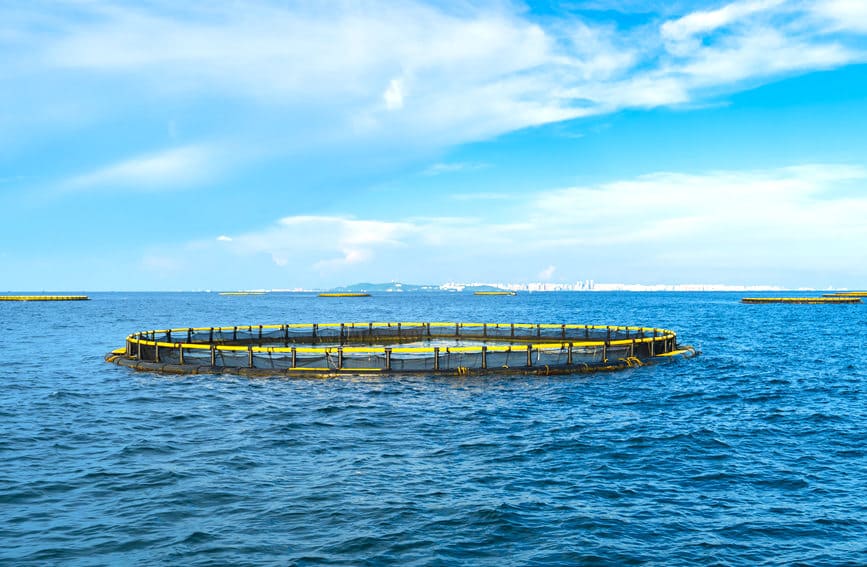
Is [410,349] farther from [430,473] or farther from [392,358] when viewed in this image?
[430,473]

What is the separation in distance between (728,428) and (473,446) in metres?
11.7

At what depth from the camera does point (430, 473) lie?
1883 centimetres

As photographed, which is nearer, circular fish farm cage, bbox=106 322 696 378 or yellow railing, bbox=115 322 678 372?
circular fish farm cage, bbox=106 322 696 378

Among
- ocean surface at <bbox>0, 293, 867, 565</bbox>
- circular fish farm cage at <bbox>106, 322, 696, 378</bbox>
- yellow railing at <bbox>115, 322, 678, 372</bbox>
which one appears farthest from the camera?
yellow railing at <bbox>115, 322, 678, 372</bbox>

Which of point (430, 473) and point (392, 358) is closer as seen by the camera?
point (430, 473)

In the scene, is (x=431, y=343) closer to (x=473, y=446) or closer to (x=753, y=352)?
(x=753, y=352)

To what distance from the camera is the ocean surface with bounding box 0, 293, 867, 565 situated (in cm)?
1366

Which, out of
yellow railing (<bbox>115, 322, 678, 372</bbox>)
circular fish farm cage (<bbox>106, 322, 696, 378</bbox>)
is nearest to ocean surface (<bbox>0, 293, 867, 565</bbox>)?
circular fish farm cage (<bbox>106, 322, 696, 378</bbox>)

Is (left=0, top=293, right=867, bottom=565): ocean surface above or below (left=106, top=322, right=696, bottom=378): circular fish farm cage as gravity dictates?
below

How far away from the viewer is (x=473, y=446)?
22.1 metres

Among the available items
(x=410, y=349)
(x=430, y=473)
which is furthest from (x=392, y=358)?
(x=430, y=473)

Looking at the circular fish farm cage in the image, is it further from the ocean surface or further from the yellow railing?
the ocean surface

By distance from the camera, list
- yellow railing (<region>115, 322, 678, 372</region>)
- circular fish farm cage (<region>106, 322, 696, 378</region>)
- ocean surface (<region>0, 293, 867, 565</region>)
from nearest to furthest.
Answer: ocean surface (<region>0, 293, 867, 565</region>), circular fish farm cage (<region>106, 322, 696, 378</region>), yellow railing (<region>115, 322, 678, 372</region>)

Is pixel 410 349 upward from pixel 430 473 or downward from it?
upward
